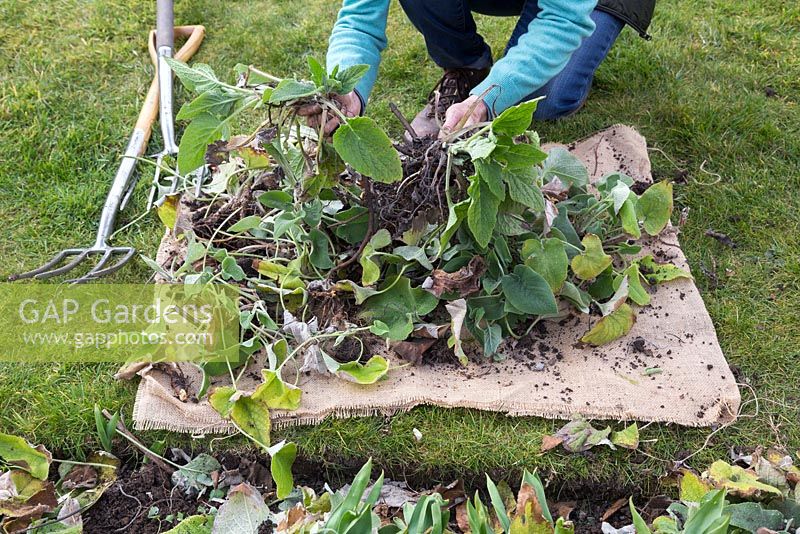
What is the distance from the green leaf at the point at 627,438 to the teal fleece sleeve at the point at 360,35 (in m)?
1.07

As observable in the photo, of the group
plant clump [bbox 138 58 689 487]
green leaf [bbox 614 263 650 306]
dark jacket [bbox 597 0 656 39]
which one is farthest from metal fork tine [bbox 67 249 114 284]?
dark jacket [bbox 597 0 656 39]

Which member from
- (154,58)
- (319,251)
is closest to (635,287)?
(319,251)

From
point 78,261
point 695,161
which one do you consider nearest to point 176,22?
point 78,261

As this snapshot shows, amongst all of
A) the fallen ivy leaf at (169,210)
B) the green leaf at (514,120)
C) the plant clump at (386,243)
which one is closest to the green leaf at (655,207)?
the plant clump at (386,243)

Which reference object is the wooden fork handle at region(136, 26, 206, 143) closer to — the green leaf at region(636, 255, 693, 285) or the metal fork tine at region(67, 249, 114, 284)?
the metal fork tine at region(67, 249, 114, 284)

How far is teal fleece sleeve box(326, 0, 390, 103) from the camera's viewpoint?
6.40 feet

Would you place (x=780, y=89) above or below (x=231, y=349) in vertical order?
below

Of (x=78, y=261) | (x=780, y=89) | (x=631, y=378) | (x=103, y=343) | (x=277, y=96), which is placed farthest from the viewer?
(x=780, y=89)

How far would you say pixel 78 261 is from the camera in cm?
195

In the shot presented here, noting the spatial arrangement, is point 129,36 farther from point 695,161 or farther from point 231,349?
point 695,161

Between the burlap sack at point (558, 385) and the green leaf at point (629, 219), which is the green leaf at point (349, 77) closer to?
the burlap sack at point (558, 385)

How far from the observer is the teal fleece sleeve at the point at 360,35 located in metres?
1.95

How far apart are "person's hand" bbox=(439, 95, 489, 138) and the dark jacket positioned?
75 centimetres

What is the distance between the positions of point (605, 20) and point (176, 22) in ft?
5.59
